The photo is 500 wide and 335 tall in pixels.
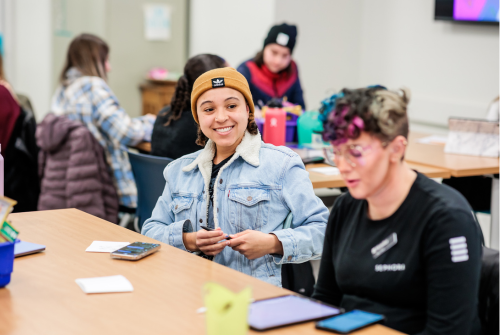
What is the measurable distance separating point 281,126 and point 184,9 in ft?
12.9

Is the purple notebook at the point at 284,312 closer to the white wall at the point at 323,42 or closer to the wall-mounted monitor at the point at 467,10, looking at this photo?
the wall-mounted monitor at the point at 467,10

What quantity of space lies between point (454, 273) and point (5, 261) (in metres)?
1.05

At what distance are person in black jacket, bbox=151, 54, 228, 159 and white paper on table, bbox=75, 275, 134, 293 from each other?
1.39 meters

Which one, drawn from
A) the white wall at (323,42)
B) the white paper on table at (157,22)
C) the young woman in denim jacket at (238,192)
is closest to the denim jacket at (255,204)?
the young woman in denim jacket at (238,192)

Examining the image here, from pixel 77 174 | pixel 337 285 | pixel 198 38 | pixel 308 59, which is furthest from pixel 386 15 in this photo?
pixel 337 285

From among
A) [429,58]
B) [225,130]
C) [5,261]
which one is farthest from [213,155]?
[429,58]

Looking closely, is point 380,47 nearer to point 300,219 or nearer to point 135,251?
point 300,219

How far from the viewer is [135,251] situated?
1.69 meters

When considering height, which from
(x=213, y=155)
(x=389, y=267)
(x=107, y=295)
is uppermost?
(x=213, y=155)

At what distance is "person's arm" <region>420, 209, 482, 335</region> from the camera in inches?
50.4

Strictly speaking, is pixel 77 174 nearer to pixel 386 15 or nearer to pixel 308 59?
pixel 308 59

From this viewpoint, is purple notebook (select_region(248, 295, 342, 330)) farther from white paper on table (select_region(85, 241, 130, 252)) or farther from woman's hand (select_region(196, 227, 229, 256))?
white paper on table (select_region(85, 241, 130, 252))

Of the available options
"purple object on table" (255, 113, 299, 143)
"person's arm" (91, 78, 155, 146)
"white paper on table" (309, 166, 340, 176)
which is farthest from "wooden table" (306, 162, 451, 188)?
"person's arm" (91, 78, 155, 146)

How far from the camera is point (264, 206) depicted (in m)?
1.93
